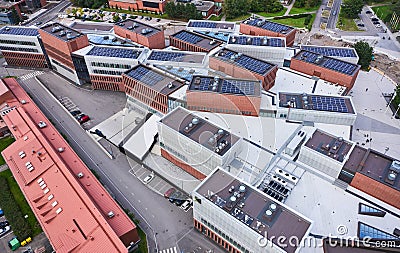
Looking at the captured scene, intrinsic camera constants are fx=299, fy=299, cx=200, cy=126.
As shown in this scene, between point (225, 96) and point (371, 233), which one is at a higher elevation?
point (225, 96)

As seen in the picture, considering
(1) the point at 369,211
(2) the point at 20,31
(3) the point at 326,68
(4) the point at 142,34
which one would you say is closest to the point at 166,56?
(4) the point at 142,34

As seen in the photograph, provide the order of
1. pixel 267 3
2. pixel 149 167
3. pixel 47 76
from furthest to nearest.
→ 1. pixel 267 3
2. pixel 47 76
3. pixel 149 167

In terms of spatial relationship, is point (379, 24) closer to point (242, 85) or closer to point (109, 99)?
point (242, 85)

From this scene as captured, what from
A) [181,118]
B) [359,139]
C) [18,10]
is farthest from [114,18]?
[359,139]

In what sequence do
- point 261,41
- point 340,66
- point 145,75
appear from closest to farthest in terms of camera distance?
1. point 145,75
2. point 340,66
3. point 261,41

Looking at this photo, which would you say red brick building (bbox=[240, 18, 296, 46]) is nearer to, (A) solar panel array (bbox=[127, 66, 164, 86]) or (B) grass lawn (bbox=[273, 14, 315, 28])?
(B) grass lawn (bbox=[273, 14, 315, 28])

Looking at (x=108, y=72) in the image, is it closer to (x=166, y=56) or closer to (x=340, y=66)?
(x=166, y=56)
